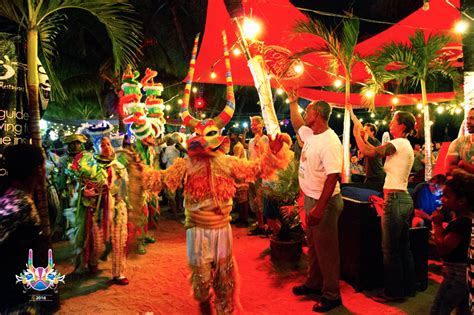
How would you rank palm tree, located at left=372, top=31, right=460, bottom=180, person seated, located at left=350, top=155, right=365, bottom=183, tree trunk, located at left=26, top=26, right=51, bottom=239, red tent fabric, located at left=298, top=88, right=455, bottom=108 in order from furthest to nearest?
1. red tent fabric, located at left=298, top=88, right=455, bottom=108
2. person seated, located at left=350, top=155, right=365, bottom=183
3. palm tree, located at left=372, top=31, right=460, bottom=180
4. tree trunk, located at left=26, top=26, right=51, bottom=239

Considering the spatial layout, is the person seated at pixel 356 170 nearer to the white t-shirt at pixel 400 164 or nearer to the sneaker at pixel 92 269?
the white t-shirt at pixel 400 164

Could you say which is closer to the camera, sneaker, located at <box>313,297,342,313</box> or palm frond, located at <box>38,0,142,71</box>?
sneaker, located at <box>313,297,342,313</box>

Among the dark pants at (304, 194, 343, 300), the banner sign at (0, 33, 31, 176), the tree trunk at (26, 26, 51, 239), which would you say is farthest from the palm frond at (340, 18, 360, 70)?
the banner sign at (0, 33, 31, 176)

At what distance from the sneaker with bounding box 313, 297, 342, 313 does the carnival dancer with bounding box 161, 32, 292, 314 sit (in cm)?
109

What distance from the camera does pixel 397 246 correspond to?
4070 mm

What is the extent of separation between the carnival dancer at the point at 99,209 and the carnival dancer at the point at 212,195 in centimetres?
218

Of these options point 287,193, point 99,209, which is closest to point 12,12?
point 99,209

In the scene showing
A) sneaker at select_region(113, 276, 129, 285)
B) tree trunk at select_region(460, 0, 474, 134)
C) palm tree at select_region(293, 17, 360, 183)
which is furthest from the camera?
palm tree at select_region(293, 17, 360, 183)

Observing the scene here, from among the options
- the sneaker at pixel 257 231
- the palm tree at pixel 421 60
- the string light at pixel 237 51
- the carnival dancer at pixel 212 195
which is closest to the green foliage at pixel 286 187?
the carnival dancer at pixel 212 195

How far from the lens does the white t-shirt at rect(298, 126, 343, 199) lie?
3779 mm

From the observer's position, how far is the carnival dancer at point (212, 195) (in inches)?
129

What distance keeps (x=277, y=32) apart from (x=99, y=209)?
6256mm

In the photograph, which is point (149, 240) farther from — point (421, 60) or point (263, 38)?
point (421, 60)

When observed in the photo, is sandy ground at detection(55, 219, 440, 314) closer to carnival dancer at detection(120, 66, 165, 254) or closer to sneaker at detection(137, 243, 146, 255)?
sneaker at detection(137, 243, 146, 255)
